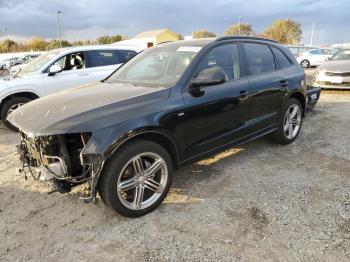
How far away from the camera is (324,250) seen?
2.80 metres

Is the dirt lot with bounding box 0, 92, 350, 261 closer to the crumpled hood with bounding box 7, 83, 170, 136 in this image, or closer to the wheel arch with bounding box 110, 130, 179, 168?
Result: the wheel arch with bounding box 110, 130, 179, 168

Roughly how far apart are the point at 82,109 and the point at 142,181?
932mm

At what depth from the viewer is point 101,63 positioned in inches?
316

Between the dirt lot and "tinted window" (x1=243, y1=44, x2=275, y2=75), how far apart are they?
1.32m

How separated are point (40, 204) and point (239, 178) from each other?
241 cm

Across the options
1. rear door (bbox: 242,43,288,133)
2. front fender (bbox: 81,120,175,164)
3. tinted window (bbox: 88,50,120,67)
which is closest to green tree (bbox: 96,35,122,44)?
tinted window (bbox: 88,50,120,67)

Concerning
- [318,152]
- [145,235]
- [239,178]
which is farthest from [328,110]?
[145,235]

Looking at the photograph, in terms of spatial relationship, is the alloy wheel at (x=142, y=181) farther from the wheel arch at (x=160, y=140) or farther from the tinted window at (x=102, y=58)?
the tinted window at (x=102, y=58)

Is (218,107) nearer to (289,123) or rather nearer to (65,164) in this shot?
(65,164)

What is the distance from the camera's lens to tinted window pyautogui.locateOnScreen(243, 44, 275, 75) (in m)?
4.49

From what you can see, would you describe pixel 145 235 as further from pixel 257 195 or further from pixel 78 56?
pixel 78 56

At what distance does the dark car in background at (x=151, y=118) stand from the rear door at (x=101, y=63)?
129 inches

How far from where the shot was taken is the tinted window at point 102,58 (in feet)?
25.8

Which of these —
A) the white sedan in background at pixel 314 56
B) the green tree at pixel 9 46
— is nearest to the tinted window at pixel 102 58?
the white sedan in background at pixel 314 56
